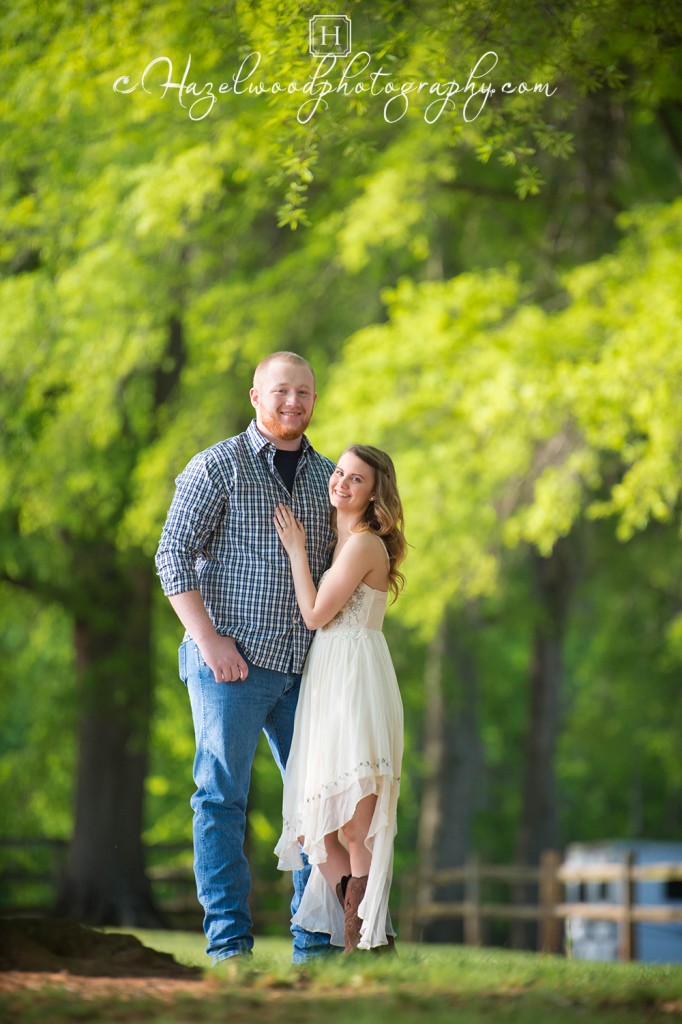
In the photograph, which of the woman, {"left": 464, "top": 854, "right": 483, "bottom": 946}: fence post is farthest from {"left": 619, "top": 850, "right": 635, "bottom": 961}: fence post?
the woman

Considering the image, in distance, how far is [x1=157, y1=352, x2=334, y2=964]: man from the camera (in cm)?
524

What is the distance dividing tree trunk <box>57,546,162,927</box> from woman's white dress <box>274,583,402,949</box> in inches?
411

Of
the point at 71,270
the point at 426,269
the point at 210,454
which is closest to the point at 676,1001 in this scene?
the point at 210,454

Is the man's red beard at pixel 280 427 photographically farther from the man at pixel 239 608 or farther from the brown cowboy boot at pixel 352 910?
the brown cowboy boot at pixel 352 910

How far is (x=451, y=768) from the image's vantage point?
22.0m

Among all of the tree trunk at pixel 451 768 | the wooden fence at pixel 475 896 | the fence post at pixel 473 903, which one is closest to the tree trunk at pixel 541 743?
the tree trunk at pixel 451 768

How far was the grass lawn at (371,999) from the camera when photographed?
144 inches

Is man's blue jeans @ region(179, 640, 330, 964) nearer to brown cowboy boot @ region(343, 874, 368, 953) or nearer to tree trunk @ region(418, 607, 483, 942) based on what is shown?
brown cowboy boot @ region(343, 874, 368, 953)

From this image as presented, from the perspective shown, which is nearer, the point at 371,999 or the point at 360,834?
the point at 371,999

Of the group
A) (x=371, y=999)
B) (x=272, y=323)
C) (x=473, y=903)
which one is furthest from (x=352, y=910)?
(x=473, y=903)

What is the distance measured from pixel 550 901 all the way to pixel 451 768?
5.15 metres

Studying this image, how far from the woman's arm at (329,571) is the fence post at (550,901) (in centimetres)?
1237

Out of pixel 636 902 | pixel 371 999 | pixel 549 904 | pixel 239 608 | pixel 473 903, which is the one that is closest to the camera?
pixel 371 999

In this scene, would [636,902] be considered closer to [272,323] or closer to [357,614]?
[272,323]
